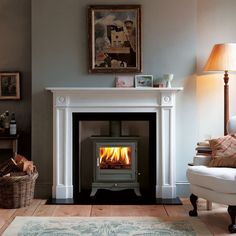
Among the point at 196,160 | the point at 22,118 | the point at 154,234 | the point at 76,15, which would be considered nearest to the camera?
the point at 154,234

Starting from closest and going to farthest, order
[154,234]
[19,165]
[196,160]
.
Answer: [154,234] → [196,160] → [19,165]

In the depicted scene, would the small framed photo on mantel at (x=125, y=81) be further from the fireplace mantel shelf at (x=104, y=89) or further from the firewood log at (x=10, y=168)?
the firewood log at (x=10, y=168)

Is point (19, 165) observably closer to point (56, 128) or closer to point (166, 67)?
point (56, 128)

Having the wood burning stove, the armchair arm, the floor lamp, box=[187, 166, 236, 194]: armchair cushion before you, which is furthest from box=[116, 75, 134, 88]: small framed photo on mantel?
box=[187, 166, 236, 194]: armchair cushion

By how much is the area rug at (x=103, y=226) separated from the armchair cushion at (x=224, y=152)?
566mm

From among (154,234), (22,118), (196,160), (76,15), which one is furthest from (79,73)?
(154,234)

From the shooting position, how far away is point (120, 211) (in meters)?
4.06

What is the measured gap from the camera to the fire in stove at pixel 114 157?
467cm

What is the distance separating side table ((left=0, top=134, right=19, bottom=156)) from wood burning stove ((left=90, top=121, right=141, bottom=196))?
862mm

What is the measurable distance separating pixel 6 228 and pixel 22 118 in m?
A: 1.82

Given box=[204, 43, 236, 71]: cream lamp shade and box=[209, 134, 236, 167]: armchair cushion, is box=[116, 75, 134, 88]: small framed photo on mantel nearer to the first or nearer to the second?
box=[204, 43, 236, 71]: cream lamp shade

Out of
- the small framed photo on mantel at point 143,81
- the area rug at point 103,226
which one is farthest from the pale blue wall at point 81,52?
the area rug at point 103,226

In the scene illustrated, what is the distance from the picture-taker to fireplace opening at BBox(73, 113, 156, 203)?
15.1 feet

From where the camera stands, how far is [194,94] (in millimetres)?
4656
